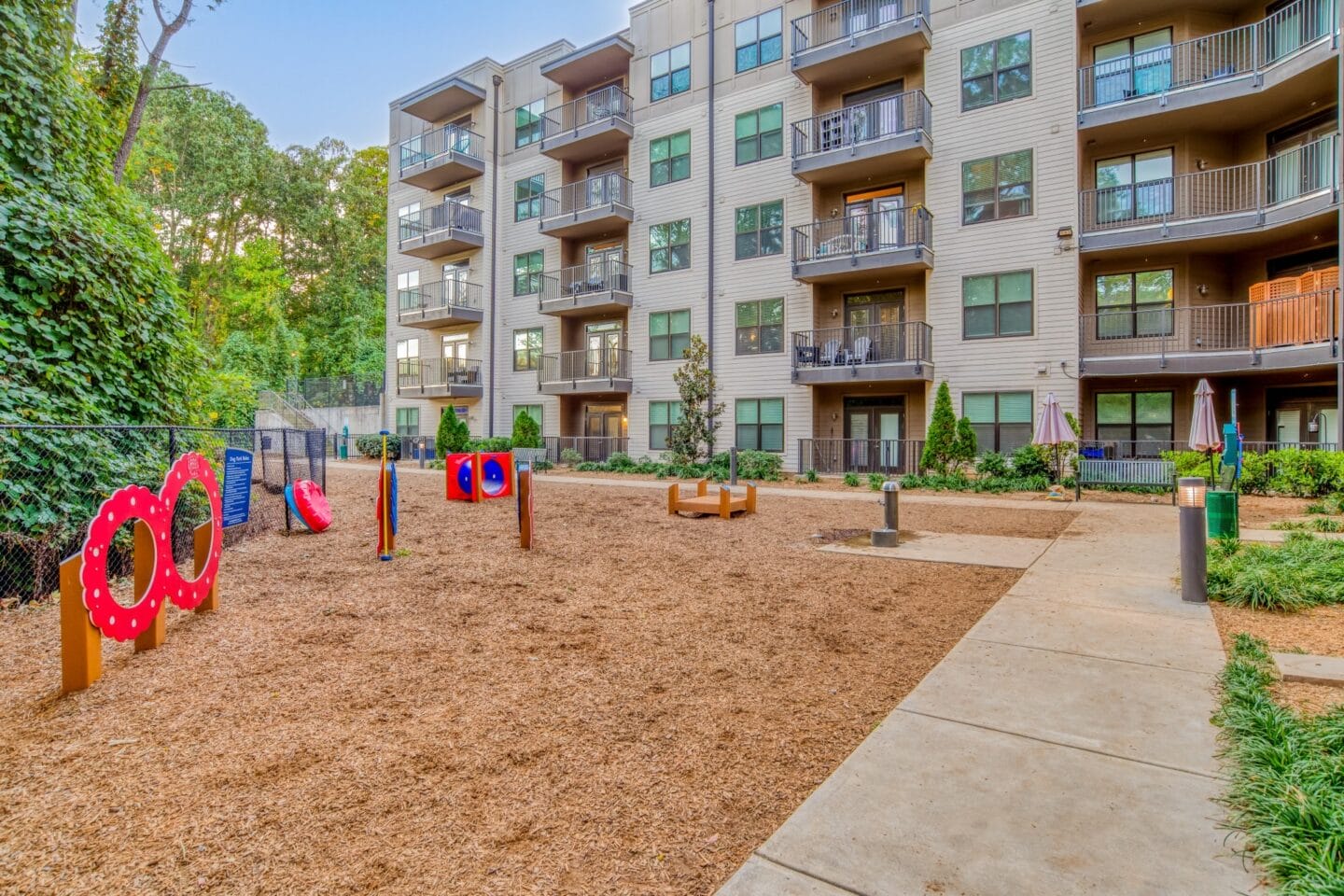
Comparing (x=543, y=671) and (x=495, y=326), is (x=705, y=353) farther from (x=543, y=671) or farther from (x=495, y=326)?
(x=543, y=671)

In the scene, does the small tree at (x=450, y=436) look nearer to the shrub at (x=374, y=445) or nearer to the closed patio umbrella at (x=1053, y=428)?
the shrub at (x=374, y=445)

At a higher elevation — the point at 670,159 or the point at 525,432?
the point at 670,159

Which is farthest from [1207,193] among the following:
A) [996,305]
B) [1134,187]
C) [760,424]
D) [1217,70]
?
[760,424]

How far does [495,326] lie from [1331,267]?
81.6 ft

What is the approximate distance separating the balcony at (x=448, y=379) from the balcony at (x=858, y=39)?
1644cm

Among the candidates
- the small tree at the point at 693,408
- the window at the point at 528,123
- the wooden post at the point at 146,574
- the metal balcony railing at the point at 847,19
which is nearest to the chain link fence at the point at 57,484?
the wooden post at the point at 146,574

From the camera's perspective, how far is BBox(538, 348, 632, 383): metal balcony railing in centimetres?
2334

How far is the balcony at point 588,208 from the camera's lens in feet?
75.7

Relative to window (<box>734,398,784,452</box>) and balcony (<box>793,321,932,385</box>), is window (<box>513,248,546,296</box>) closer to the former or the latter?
window (<box>734,398,784,452</box>)

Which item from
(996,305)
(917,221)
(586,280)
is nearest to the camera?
(996,305)

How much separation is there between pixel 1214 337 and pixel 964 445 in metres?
6.51

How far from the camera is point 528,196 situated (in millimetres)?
26156

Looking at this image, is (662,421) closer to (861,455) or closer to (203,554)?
(861,455)

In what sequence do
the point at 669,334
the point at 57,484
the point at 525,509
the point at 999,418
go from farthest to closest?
the point at 669,334 → the point at 999,418 → the point at 525,509 → the point at 57,484
